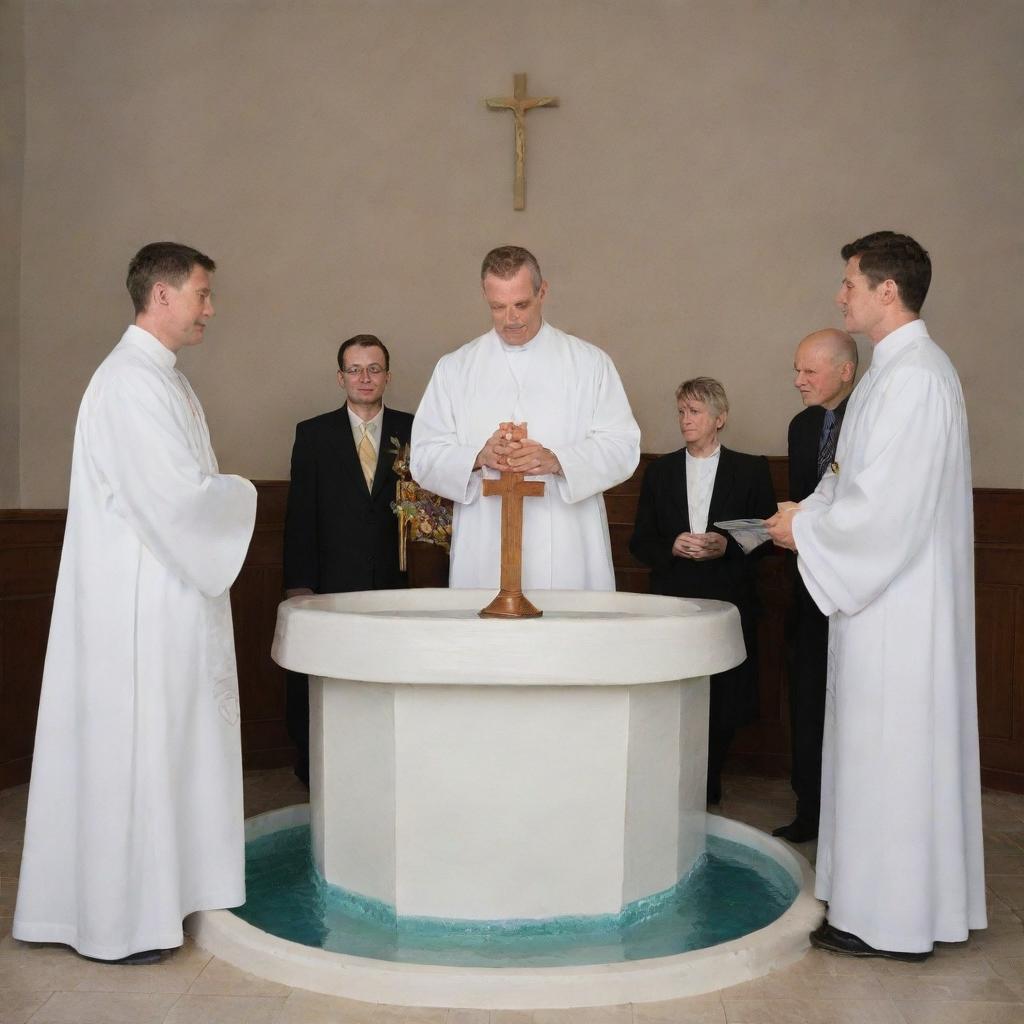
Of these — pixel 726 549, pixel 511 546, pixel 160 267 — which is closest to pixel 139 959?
pixel 511 546

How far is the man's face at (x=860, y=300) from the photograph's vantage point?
388 cm

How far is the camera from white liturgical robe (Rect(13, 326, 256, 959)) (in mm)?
3678

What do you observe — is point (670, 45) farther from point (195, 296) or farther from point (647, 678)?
point (647, 678)

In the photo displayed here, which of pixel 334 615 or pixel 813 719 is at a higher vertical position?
pixel 334 615

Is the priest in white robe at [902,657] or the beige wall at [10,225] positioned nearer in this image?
the priest in white robe at [902,657]

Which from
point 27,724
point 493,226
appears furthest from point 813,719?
point 27,724

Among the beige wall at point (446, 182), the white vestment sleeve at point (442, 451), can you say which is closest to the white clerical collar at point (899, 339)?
the white vestment sleeve at point (442, 451)

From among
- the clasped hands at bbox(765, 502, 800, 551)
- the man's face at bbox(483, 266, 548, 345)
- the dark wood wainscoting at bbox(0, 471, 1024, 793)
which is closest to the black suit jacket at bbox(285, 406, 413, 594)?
the dark wood wainscoting at bbox(0, 471, 1024, 793)

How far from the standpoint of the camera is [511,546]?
400 cm

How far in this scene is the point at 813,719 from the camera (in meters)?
5.03

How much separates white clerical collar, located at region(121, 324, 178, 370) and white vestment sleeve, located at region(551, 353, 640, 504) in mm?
1384

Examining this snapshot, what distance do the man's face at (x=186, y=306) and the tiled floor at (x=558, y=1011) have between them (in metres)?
1.84

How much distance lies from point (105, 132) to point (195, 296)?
344 cm

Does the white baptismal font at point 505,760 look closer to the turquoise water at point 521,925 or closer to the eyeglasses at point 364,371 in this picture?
the turquoise water at point 521,925
